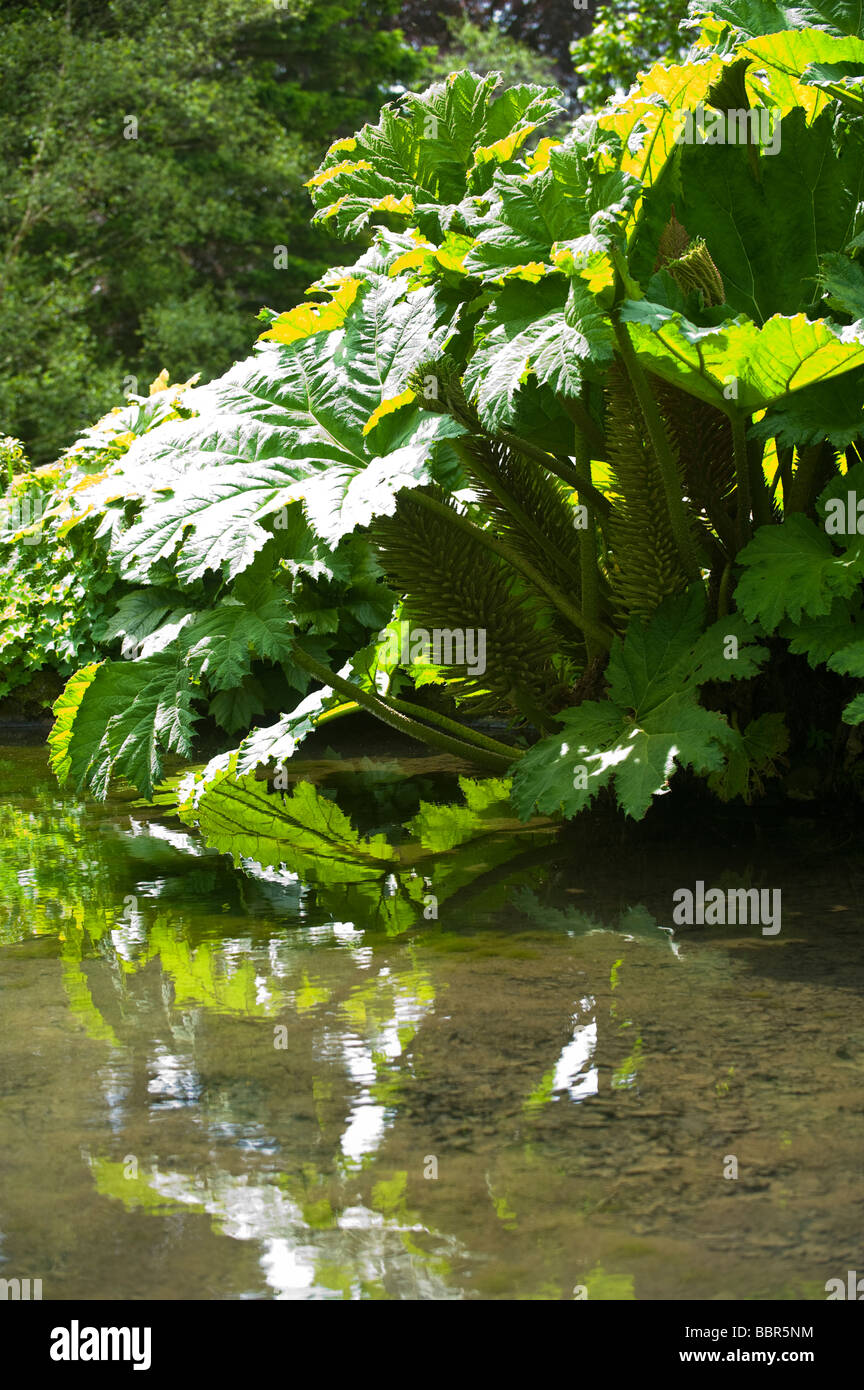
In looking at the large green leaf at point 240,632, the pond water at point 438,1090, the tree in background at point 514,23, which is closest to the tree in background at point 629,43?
the large green leaf at point 240,632

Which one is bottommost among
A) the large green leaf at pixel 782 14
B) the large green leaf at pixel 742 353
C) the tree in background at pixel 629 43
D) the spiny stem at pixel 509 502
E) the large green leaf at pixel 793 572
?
the large green leaf at pixel 793 572

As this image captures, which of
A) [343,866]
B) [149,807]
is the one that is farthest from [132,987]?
[149,807]

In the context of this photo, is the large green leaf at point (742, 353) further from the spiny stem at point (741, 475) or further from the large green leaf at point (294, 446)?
the large green leaf at point (294, 446)

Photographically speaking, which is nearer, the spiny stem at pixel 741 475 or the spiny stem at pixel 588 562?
the spiny stem at pixel 741 475

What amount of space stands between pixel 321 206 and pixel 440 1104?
3152mm

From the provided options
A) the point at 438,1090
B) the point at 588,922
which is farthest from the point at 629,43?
the point at 438,1090

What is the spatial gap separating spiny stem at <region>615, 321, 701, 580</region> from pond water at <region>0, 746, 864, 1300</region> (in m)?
0.80

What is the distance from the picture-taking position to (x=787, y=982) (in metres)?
2.55

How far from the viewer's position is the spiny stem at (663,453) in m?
3.11

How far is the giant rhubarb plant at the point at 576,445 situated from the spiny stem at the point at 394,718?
1 centimetres

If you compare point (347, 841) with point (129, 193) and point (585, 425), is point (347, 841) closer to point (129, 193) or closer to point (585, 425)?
point (585, 425)

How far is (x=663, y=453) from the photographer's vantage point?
3287mm

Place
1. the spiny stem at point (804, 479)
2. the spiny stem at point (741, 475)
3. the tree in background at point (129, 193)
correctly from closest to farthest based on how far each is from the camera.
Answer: the spiny stem at point (741, 475) → the spiny stem at point (804, 479) → the tree in background at point (129, 193)

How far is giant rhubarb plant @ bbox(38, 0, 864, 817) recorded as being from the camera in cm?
306
